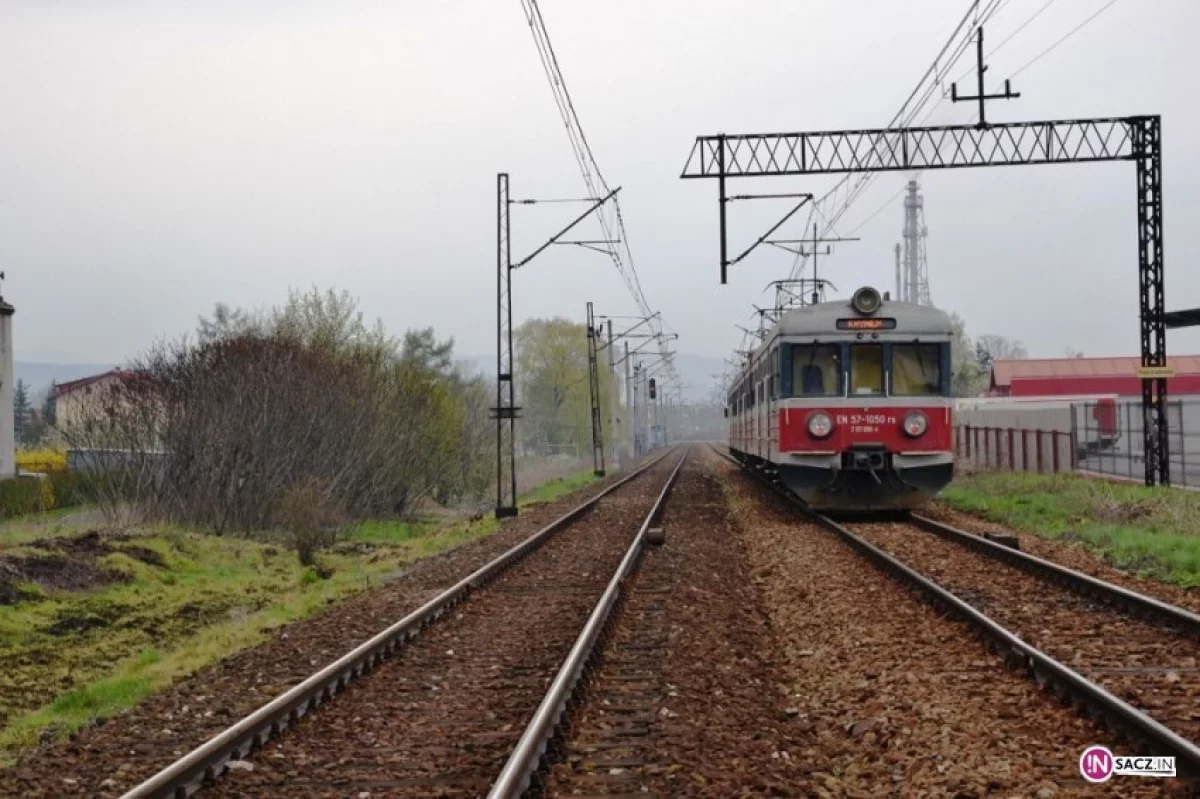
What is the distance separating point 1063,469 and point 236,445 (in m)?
18.8

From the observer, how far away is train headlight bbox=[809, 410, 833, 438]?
1950 cm

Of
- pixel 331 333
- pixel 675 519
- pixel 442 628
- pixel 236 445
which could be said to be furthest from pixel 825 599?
pixel 331 333

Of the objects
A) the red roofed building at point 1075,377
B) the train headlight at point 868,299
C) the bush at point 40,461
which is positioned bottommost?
the bush at point 40,461

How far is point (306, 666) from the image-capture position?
9953 mm

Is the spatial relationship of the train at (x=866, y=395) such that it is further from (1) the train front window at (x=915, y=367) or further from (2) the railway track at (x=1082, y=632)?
(2) the railway track at (x=1082, y=632)

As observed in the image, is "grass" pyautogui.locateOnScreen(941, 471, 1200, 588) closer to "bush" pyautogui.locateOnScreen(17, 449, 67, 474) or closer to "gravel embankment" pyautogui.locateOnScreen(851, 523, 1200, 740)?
"gravel embankment" pyautogui.locateOnScreen(851, 523, 1200, 740)

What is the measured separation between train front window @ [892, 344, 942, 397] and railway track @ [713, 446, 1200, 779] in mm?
3791

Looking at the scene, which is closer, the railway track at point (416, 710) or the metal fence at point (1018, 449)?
the railway track at point (416, 710)

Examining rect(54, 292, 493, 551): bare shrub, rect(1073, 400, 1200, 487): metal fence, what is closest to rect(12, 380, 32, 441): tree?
rect(54, 292, 493, 551): bare shrub

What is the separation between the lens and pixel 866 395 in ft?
64.3

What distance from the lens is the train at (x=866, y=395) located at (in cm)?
1947

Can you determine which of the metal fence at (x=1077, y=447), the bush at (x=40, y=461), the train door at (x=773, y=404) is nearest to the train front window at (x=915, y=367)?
the train door at (x=773, y=404)

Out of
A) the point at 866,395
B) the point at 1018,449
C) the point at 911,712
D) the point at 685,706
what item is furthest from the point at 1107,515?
the point at 1018,449

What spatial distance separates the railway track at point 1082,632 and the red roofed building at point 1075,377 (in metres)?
51.4
